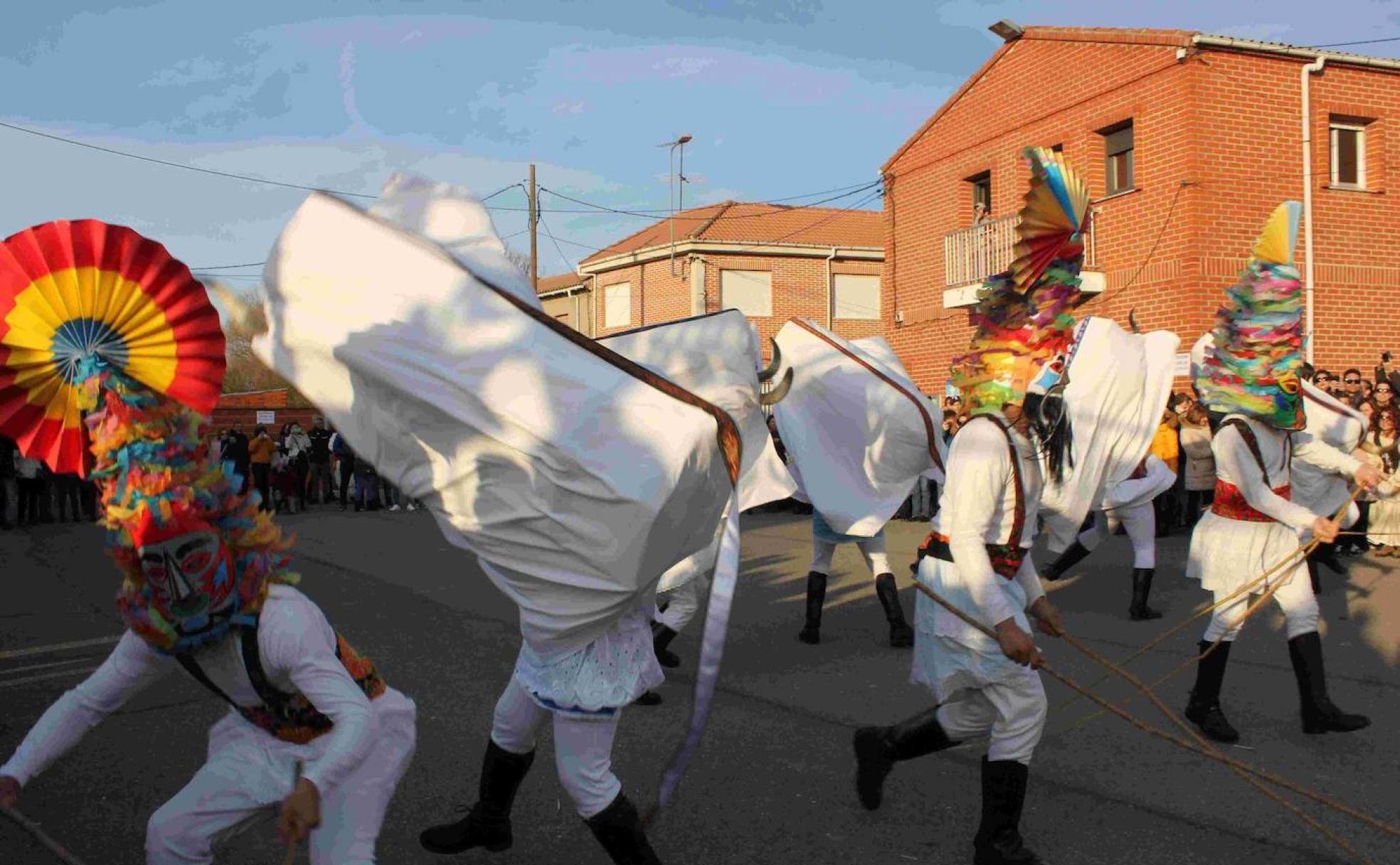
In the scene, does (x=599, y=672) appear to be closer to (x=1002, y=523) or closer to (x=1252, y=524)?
(x=1002, y=523)

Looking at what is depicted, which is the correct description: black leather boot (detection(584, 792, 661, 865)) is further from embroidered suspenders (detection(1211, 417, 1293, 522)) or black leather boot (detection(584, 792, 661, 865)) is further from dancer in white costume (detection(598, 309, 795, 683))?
embroidered suspenders (detection(1211, 417, 1293, 522))

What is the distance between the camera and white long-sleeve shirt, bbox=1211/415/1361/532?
5.51 m

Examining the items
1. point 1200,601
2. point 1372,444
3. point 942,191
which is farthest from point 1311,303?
point 1200,601

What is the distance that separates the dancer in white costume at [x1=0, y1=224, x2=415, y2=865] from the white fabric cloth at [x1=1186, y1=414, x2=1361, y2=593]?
171 inches

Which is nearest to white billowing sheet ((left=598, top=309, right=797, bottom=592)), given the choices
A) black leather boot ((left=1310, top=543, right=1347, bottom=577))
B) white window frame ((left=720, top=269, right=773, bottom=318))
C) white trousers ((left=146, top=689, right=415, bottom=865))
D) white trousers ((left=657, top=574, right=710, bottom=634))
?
white trousers ((left=657, top=574, right=710, bottom=634))

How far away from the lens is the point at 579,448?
9.85ft

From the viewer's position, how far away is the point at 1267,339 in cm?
570

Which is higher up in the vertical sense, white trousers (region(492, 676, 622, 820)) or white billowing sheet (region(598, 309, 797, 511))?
white billowing sheet (region(598, 309, 797, 511))

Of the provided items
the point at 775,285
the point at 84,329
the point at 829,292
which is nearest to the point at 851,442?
the point at 84,329

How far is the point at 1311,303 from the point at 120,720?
1589 centimetres

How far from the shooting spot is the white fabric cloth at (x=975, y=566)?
398 cm

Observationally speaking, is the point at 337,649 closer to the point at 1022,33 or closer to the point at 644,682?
the point at 644,682

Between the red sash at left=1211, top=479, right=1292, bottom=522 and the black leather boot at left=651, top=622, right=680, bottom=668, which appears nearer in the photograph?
the red sash at left=1211, top=479, right=1292, bottom=522

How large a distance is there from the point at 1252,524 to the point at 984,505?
2.48 meters
